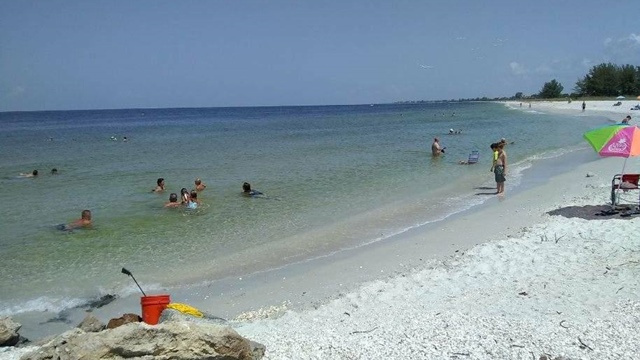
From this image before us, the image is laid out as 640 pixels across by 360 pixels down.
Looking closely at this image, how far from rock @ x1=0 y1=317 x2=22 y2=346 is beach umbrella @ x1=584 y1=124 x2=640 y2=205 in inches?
413

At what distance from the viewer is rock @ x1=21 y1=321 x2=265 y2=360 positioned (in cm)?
457

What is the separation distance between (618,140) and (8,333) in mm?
10770

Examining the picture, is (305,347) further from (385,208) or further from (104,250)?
(385,208)

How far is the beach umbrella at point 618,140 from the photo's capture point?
1002 centimetres

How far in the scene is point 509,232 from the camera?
34.0 feet

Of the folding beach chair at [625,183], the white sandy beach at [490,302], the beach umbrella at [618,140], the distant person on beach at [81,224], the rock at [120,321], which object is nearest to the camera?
the white sandy beach at [490,302]

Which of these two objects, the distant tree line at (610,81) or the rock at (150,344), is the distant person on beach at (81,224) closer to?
the rock at (150,344)

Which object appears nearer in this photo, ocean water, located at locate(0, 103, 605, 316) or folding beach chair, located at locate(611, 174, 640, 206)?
ocean water, located at locate(0, 103, 605, 316)

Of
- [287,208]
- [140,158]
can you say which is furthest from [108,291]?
[140,158]

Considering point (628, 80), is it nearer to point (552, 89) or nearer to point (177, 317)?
point (552, 89)

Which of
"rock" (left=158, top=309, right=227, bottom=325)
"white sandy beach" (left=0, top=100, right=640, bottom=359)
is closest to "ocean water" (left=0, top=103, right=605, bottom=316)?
"white sandy beach" (left=0, top=100, right=640, bottom=359)

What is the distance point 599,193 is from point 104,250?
1195 cm

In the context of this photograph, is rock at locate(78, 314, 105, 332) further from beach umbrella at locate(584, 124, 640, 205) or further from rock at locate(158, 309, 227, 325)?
beach umbrella at locate(584, 124, 640, 205)

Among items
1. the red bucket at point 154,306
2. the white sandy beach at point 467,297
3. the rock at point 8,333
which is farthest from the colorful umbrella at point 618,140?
the rock at point 8,333
